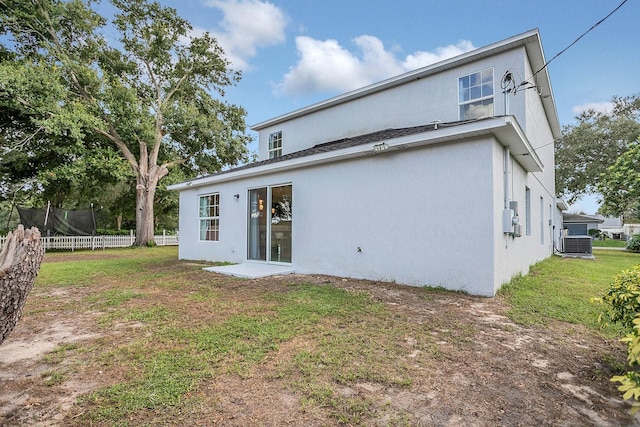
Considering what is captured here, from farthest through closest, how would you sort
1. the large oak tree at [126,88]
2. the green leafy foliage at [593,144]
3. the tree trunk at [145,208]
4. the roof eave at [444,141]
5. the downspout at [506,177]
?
the green leafy foliage at [593,144], the tree trunk at [145,208], the large oak tree at [126,88], the downspout at [506,177], the roof eave at [444,141]

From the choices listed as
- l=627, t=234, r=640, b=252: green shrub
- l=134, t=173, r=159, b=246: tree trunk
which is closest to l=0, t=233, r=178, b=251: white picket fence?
l=134, t=173, r=159, b=246: tree trunk

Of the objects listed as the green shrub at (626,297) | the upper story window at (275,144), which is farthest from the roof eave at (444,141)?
the upper story window at (275,144)

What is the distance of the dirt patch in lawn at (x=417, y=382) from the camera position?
1957mm

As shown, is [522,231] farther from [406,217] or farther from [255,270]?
[255,270]

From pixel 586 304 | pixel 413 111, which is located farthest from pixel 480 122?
pixel 413 111

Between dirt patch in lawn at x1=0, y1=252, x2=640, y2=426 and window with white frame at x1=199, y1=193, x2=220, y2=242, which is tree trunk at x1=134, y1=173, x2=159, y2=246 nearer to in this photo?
window with white frame at x1=199, y1=193, x2=220, y2=242

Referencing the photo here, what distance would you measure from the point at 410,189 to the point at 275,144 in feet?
28.5

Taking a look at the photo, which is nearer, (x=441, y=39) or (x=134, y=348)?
(x=134, y=348)

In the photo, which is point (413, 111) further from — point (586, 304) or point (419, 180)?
point (586, 304)

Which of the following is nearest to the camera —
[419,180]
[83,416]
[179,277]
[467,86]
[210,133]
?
[83,416]

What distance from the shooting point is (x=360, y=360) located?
107 inches

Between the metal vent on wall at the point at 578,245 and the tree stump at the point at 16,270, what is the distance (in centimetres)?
1662

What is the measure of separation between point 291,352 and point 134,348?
1.51m

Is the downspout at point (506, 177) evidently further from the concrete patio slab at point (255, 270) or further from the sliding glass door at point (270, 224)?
the concrete patio slab at point (255, 270)
